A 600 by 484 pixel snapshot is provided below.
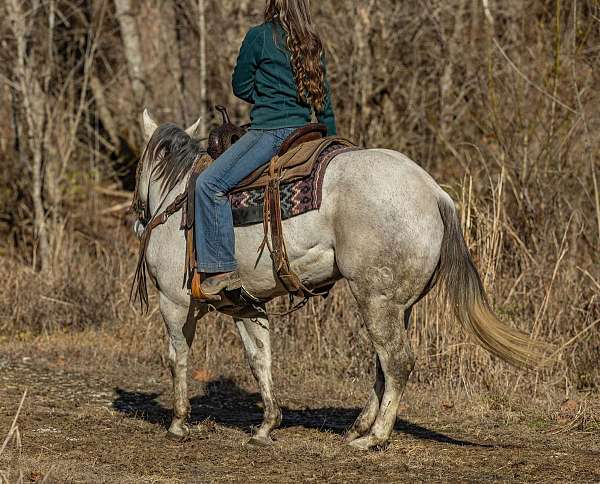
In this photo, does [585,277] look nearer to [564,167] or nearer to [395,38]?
[564,167]

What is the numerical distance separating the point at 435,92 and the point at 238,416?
7.57 m

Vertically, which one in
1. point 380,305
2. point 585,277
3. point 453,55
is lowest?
point 585,277

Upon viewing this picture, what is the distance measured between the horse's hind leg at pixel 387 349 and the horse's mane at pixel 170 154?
5.47 feet

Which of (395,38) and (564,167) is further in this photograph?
(395,38)

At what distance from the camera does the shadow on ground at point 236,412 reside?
6832 millimetres

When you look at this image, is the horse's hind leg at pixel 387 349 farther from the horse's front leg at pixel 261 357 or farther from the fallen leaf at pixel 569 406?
the fallen leaf at pixel 569 406

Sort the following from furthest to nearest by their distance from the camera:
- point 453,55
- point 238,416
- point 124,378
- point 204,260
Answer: point 453,55 → point 124,378 → point 238,416 → point 204,260

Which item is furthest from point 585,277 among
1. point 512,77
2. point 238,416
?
point 238,416

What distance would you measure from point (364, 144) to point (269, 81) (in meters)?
7.07

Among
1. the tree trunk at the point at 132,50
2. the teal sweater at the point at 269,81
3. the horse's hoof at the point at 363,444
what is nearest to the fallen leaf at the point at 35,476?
the horse's hoof at the point at 363,444

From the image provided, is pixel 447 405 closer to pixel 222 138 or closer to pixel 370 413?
pixel 370 413

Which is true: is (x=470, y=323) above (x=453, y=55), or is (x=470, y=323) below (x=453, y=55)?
below

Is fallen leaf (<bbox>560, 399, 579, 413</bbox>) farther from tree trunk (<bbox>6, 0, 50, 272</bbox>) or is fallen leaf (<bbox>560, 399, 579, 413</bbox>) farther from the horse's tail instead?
tree trunk (<bbox>6, 0, 50, 272</bbox>)

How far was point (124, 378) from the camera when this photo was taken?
8.92 metres
